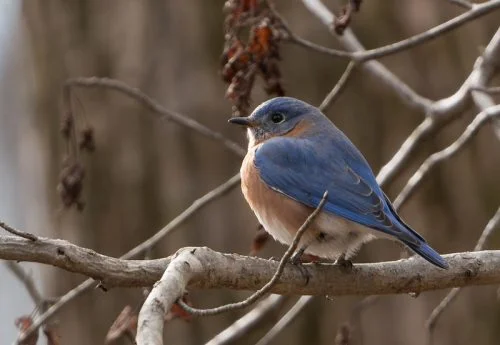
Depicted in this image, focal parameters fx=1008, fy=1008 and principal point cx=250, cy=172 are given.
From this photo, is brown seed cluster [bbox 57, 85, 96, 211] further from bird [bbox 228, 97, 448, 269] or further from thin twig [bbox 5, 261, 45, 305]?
bird [bbox 228, 97, 448, 269]

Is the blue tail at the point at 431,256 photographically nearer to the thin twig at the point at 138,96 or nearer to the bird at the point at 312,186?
the bird at the point at 312,186

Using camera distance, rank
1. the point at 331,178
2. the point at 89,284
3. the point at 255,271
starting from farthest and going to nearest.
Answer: the point at 331,178, the point at 89,284, the point at 255,271

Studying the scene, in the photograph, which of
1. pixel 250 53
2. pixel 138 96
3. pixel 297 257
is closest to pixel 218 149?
pixel 138 96

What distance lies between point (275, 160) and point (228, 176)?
1.26 meters

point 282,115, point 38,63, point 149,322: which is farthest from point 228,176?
point 149,322

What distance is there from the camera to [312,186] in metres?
4.01

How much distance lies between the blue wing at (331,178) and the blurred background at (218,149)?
3.72 ft

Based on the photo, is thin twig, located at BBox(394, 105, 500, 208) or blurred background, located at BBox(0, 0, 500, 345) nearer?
thin twig, located at BBox(394, 105, 500, 208)

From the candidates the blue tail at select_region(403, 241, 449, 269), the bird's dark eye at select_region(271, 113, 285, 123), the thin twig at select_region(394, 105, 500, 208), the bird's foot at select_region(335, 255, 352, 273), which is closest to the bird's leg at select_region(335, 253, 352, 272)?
the bird's foot at select_region(335, 255, 352, 273)

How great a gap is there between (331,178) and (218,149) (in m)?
1.45

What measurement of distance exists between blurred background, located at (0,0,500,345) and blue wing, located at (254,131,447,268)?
3.72ft

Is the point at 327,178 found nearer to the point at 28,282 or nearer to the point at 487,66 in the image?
the point at 487,66

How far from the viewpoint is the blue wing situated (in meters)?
3.76

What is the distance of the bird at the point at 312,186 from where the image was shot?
3.79 meters
